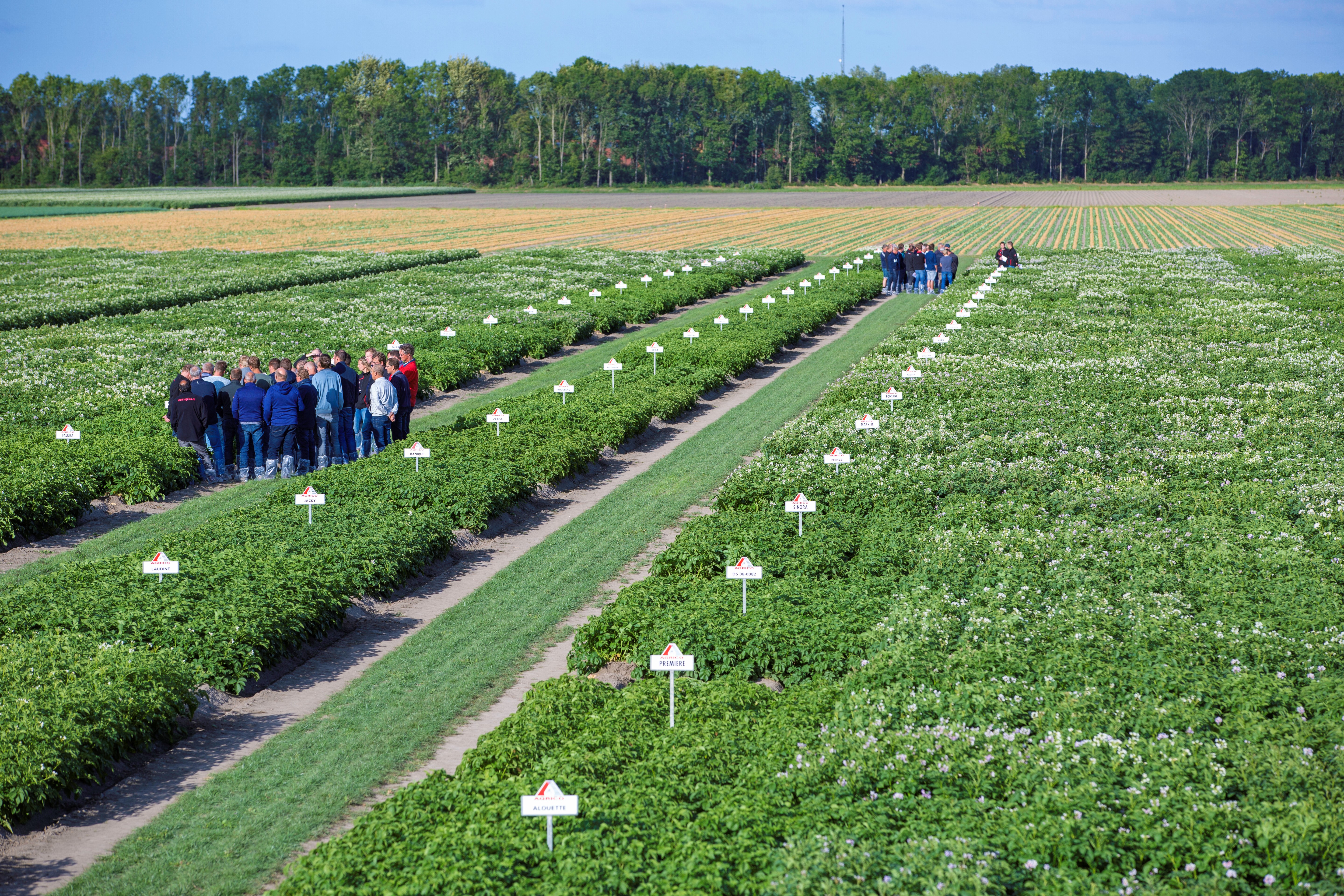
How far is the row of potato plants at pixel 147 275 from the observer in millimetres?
40219

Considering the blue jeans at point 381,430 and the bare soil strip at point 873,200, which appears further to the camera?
the bare soil strip at point 873,200

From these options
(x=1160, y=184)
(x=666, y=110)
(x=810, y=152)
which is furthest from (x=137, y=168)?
(x=1160, y=184)

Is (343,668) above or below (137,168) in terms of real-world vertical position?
below

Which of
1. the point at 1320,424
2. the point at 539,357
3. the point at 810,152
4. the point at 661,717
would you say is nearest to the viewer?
the point at 661,717

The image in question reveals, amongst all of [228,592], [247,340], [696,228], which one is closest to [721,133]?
[696,228]

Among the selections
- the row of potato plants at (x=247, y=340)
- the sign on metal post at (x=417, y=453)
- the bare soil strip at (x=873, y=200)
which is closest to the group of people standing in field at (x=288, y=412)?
the row of potato plants at (x=247, y=340)

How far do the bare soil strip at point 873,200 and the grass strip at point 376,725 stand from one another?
9504 cm

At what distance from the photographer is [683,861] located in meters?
7.34

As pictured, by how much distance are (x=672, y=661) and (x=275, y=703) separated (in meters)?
4.06

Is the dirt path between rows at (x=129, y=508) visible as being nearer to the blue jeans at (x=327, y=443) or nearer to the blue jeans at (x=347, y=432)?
the blue jeans at (x=347, y=432)

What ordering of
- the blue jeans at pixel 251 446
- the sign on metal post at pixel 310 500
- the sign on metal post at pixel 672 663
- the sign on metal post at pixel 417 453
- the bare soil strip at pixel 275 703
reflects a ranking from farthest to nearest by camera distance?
the blue jeans at pixel 251 446 → the sign on metal post at pixel 417 453 → the sign on metal post at pixel 310 500 → the sign on metal post at pixel 672 663 → the bare soil strip at pixel 275 703

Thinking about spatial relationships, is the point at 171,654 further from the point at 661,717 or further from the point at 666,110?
the point at 666,110

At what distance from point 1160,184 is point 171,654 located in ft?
512

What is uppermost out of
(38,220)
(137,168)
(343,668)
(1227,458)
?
(137,168)
